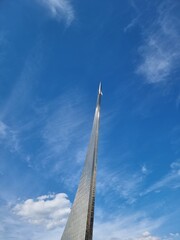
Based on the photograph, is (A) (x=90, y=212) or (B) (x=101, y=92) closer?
(A) (x=90, y=212)

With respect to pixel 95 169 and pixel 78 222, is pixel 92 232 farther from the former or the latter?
pixel 95 169

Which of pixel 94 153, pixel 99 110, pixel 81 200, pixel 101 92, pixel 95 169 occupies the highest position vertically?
pixel 101 92

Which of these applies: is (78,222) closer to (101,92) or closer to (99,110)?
(99,110)

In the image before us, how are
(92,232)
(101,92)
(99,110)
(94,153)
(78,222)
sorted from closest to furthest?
(92,232), (78,222), (94,153), (99,110), (101,92)

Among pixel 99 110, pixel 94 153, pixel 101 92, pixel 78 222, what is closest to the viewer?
pixel 78 222

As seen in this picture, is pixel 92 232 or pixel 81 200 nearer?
pixel 92 232

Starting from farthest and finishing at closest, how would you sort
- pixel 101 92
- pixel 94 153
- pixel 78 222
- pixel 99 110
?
pixel 101 92 < pixel 99 110 < pixel 94 153 < pixel 78 222

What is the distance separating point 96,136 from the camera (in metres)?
18.8

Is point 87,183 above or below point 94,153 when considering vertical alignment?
below

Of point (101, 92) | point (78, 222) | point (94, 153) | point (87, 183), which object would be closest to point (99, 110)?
point (101, 92)

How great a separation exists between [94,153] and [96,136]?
150 centimetres

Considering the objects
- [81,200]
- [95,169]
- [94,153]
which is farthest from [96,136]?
[81,200]

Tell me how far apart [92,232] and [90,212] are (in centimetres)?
100

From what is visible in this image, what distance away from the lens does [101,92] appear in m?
23.6
